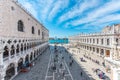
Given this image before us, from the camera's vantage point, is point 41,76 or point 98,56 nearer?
point 41,76

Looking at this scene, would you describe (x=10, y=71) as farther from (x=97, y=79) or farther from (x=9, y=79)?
(x=97, y=79)

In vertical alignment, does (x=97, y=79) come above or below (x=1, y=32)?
below

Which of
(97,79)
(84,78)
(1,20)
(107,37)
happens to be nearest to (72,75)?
(84,78)

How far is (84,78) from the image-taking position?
25406 mm

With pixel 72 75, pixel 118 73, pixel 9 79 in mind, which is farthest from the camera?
pixel 72 75

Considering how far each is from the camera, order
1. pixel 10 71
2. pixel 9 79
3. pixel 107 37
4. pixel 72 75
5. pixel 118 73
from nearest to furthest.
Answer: pixel 118 73 → pixel 9 79 → pixel 10 71 → pixel 72 75 → pixel 107 37

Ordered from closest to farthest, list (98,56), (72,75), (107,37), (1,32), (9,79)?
(1,32)
(9,79)
(72,75)
(107,37)
(98,56)

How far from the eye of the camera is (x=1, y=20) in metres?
20.8

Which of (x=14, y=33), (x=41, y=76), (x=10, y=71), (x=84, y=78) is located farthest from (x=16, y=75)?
(x=84, y=78)

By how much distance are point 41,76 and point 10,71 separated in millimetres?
6704

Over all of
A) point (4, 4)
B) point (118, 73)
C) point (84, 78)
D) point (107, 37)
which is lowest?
point (84, 78)

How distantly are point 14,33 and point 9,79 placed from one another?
31.7 ft

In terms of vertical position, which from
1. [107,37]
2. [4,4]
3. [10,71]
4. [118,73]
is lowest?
[10,71]

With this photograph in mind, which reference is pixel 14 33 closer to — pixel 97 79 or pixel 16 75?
pixel 16 75
